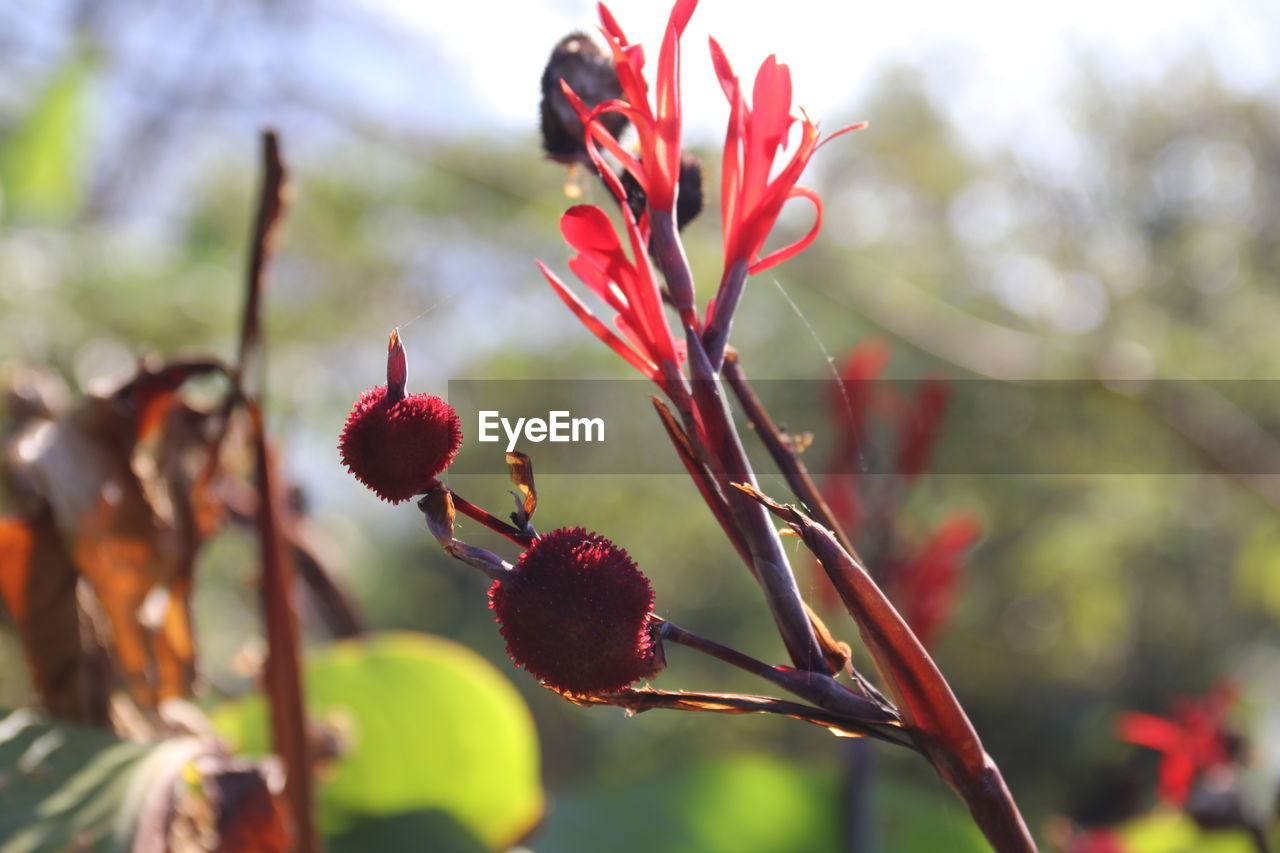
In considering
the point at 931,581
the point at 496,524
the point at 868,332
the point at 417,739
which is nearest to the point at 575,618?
the point at 496,524

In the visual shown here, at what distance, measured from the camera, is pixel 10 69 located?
5.38 feet

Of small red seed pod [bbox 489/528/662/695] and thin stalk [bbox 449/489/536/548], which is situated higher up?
thin stalk [bbox 449/489/536/548]

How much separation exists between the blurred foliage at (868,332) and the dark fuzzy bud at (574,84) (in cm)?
27

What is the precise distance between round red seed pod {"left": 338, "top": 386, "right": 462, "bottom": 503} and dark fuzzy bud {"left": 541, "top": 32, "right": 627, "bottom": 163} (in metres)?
0.08

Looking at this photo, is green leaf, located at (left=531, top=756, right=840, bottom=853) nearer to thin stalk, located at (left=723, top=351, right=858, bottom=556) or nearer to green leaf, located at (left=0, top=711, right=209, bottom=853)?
green leaf, located at (left=0, top=711, right=209, bottom=853)

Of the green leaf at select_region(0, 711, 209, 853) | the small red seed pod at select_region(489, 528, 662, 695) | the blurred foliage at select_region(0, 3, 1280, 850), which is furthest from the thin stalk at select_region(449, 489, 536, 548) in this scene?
the blurred foliage at select_region(0, 3, 1280, 850)

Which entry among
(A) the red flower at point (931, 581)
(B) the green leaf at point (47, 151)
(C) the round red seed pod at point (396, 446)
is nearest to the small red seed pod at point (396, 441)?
(C) the round red seed pod at point (396, 446)

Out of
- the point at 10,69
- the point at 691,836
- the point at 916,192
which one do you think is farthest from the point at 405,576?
the point at 691,836

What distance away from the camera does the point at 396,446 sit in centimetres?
16

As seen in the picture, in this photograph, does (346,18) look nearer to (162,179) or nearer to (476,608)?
(162,179)

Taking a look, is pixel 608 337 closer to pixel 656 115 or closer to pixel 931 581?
pixel 656 115

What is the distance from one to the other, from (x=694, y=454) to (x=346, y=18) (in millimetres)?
2749

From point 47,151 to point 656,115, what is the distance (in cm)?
103

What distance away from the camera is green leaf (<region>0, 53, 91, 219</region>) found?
3.32 ft
